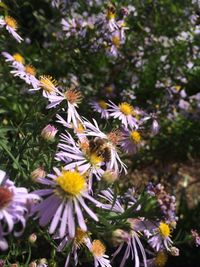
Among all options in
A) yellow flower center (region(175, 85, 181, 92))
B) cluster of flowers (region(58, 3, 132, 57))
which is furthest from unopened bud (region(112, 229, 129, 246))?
yellow flower center (region(175, 85, 181, 92))

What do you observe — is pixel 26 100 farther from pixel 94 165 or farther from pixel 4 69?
pixel 94 165

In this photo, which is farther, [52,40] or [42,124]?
[52,40]

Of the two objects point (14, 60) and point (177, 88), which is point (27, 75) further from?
point (177, 88)

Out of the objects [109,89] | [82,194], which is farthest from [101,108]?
[82,194]

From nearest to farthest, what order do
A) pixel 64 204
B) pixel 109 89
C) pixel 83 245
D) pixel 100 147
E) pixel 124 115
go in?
pixel 64 204 < pixel 100 147 < pixel 83 245 < pixel 124 115 < pixel 109 89

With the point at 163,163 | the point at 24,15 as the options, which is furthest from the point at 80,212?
the point at 24,15

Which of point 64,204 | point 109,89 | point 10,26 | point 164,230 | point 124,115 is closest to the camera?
point 64,204
